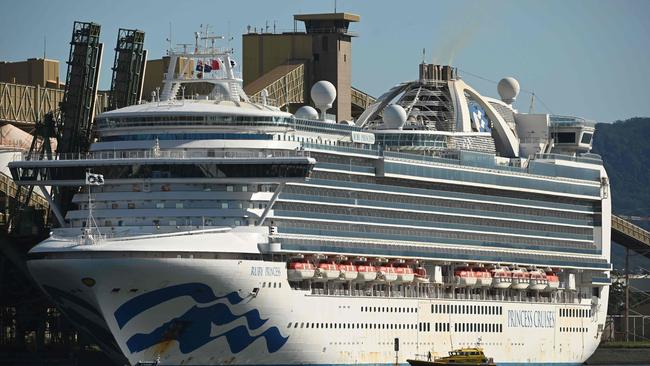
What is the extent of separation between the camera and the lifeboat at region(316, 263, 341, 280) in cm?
7962

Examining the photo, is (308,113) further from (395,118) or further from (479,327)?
(479,327)

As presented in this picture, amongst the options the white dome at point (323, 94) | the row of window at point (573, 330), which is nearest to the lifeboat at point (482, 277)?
the row of window at point (573, 330)

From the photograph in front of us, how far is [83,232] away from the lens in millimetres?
76500

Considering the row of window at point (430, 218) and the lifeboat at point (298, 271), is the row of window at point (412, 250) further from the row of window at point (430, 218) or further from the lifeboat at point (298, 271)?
the row of window at point (430, 218)

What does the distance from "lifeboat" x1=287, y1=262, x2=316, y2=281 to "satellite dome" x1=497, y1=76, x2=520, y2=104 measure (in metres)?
31.2

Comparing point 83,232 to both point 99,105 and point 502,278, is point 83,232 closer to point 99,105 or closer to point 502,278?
point 502,278

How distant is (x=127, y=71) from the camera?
9588cm

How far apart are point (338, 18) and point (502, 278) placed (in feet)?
109

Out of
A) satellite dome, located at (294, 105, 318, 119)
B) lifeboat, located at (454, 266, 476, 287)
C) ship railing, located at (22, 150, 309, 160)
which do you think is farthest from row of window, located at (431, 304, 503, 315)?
ship railing, located at (22, 150, 309, 160)

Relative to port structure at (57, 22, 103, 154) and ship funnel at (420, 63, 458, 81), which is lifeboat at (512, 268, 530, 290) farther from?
port structure at (57, 22, 103, 154)

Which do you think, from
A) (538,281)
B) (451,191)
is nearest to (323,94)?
(451,191)

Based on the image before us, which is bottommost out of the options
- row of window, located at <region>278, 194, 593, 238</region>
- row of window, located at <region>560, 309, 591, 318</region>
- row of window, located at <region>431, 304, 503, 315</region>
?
row of window, located at <region>560, 309, 591, 318</region>

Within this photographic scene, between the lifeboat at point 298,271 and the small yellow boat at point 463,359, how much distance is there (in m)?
7.61

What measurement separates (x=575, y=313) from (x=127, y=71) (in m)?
26.8
